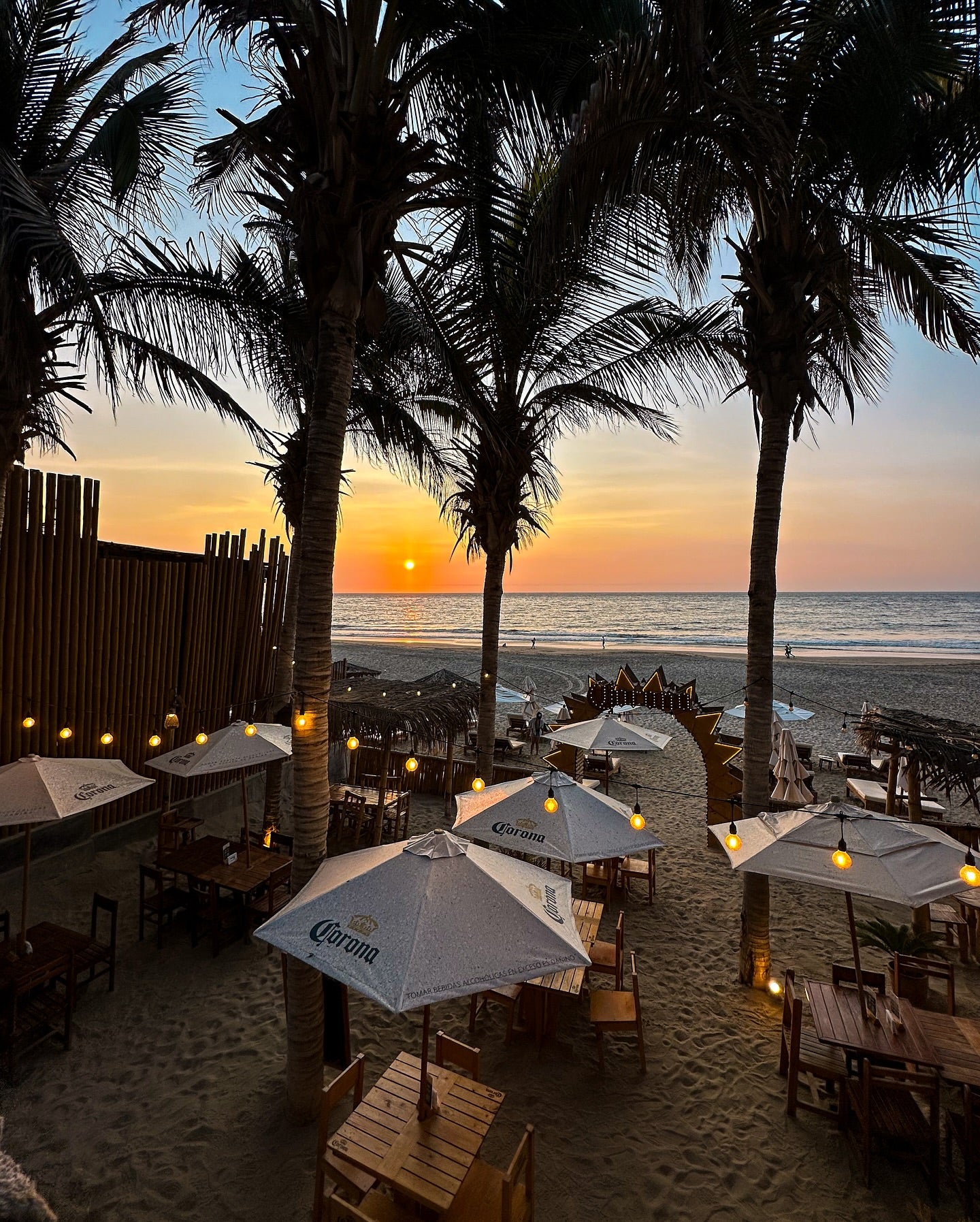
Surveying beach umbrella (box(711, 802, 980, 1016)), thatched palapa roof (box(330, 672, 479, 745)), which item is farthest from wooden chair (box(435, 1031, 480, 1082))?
thatched palapa roof (box(330, 672, 479, 745))

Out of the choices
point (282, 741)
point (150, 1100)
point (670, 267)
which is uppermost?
point (670, 267)

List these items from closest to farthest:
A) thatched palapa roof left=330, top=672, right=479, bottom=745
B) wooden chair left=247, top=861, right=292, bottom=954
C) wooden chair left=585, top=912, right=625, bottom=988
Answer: wooden chair left=585, top=912, right=625, bottom=988 → wooden chair left=247, top=861, right=292, bottom=954 → thatched palapa roof left=330, top=672, right=479, bottom=745

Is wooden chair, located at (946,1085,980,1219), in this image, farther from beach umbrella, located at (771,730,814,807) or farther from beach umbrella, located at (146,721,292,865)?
beach umbrella, located at (146,721,292,865)

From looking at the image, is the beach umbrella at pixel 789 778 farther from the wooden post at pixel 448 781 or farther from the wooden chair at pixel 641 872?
the wooden post at pixel 448 781

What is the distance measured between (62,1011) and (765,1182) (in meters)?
5.58

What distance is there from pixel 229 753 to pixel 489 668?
3.99 meters

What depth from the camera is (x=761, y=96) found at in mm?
4109

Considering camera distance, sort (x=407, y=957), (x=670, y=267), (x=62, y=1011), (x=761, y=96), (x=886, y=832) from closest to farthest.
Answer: (x=407, y=957) → (x=761, y=96) → (x=886, y=832) → (x=62, y=1011) → (x=670, y=267)

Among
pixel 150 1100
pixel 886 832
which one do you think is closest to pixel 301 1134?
pixel 150 1100

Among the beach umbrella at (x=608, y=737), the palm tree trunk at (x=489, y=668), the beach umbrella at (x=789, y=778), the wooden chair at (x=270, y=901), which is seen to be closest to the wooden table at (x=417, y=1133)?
the wooden chair at (x=270, y=901)

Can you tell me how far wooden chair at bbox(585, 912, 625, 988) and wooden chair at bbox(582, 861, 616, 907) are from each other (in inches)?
72.1

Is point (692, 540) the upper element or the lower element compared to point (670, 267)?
upper

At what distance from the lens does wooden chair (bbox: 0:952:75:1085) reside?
443 centimetres

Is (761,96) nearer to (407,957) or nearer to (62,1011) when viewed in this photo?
(407,957)
